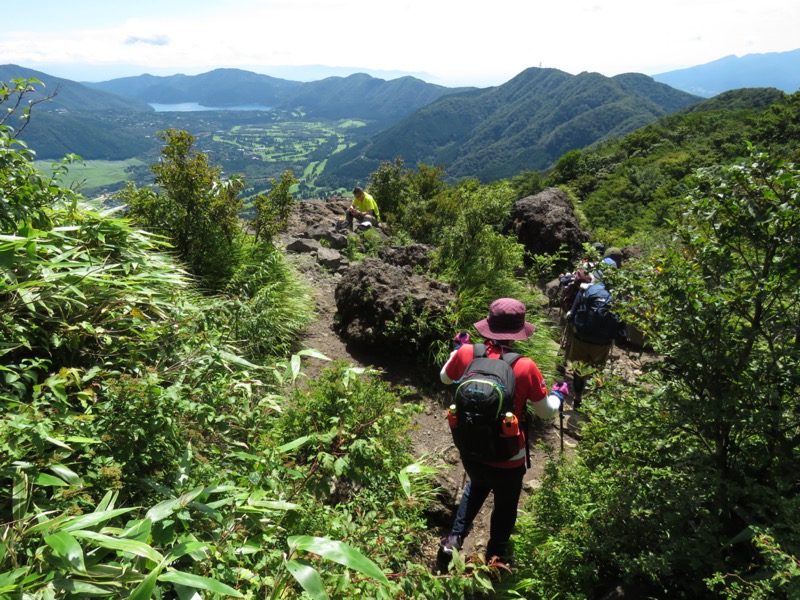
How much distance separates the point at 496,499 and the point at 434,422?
2.10m

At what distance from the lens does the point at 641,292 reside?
3.04 meters

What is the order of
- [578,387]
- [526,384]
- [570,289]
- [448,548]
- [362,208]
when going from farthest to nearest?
[362,208] < [570,289] < [578,387] < [448,548] < [526,384]

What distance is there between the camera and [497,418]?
299cm

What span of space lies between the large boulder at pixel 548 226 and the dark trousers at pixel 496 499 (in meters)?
8.42

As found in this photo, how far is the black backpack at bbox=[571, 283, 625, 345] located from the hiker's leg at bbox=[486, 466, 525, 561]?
2.95m

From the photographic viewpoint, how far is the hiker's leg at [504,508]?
3314 millimetres

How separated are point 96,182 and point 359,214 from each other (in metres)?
189

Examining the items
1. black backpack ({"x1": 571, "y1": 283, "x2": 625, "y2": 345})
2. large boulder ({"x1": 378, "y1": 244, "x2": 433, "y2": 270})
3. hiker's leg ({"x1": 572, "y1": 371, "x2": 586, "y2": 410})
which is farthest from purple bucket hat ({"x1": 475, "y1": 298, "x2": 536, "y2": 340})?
large boulder ({"x1": 378, "y1": 244, "x2": 433, "y2": 270})

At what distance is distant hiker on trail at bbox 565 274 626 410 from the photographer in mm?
5605

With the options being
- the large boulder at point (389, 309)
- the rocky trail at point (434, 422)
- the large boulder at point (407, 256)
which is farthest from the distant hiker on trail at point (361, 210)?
the large boulder at point (389, 309)

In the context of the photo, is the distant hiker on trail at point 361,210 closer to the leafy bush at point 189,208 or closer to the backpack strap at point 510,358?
the leafy bush at point 189,208

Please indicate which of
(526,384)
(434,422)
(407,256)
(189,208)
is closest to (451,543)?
(526,384)

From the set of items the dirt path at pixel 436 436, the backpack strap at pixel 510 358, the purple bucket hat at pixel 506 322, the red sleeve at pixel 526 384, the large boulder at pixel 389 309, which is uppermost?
the purple bucket hat at pixel 506 322

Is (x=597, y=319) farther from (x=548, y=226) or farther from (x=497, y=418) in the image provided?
(x=548, y=226)
